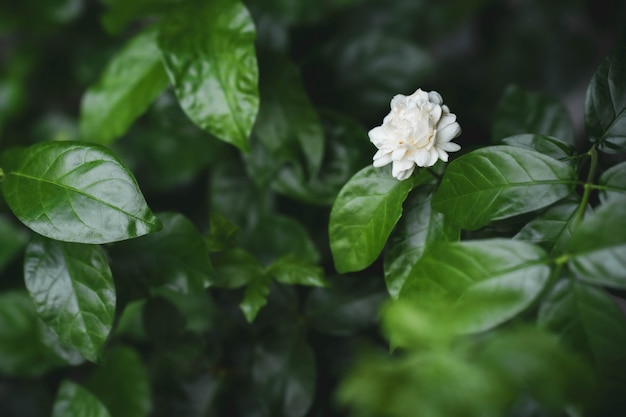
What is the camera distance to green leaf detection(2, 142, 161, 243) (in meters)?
0.63

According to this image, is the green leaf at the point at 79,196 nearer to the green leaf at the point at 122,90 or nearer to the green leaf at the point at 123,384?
the green leaf at the point at 122,90

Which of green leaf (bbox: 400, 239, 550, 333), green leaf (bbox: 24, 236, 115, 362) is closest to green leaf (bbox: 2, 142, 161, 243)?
green leaf (bbox: 24, 236, 115, 362)

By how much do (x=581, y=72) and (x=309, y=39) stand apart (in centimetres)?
76

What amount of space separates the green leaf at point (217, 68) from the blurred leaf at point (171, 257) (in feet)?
0.48

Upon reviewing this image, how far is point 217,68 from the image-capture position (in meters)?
0.84

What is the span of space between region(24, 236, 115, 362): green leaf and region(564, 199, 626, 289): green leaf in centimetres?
53

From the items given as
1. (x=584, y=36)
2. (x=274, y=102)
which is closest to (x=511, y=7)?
(x=584, y=36)

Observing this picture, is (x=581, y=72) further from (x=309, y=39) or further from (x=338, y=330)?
(x=338, y=330)

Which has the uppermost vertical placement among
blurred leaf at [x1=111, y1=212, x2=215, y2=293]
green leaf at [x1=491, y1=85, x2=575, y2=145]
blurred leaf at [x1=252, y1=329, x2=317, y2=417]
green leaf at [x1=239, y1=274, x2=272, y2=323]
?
green leaf at [x1=491, y1=85, x2=575, y2=145]

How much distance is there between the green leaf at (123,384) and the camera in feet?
3.06

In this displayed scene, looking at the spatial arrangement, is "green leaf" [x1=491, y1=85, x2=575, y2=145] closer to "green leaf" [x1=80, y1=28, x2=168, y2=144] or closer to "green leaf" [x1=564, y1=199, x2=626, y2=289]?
"green leaf" [x1=564, y1=199, x2=626, y2=289]

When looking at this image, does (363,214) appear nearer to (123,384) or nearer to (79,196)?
(79,196)

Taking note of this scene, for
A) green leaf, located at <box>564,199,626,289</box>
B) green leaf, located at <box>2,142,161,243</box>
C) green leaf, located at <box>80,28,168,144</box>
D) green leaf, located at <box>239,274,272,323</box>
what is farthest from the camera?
green leaf, located at <box>80,28,168,144</box>

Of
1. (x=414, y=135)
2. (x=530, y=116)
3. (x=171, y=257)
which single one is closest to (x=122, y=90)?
(x=171, y=257)
